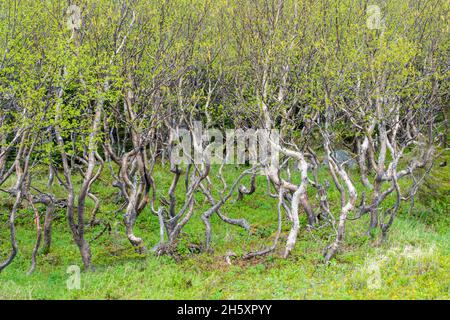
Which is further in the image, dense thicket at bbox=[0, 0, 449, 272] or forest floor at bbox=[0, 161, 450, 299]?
dense thicket at bbox=[0, 0, 449, 272]

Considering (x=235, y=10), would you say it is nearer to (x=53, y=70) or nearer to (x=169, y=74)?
(x=169, y=74)

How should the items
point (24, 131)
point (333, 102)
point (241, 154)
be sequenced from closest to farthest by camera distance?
point (24, 131)
point (333, 102)
point (241, 154)

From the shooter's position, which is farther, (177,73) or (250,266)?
(177,73)

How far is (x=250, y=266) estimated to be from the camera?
13.2 metres

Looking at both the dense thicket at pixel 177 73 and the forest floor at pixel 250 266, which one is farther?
the dense thicket at pixel 177 73

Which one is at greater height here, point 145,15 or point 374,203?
point 145,15

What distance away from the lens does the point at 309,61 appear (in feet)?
53.0

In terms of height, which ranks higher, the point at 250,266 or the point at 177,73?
the point at 177,73

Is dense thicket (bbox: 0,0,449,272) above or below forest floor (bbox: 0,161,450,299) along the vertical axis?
above

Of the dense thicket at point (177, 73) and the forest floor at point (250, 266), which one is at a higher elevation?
the dense thicket at point (177, 73)

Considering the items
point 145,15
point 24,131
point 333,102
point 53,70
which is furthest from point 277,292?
point 145,15

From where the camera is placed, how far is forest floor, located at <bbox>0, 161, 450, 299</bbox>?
10812 mm

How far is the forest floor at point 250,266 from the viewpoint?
35.5 feet

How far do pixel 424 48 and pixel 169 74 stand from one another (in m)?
11.4
